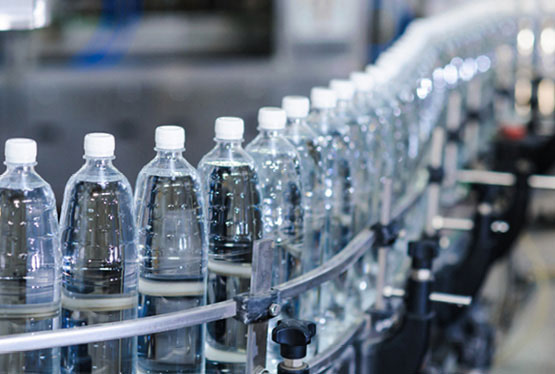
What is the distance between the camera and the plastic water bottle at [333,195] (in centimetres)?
121

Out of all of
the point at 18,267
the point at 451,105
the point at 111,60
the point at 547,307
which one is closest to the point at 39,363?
the point at 18,267

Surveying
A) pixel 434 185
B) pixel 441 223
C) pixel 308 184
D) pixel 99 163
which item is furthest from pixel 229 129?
pixel 441 223

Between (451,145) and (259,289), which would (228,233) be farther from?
(451,145)

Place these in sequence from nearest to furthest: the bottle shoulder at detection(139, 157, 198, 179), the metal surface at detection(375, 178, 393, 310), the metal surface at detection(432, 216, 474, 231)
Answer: the bottle shoulder at detection(139, 157, 198, 179), the metal surface at detection(375, 178, 393, 310), the metal surface at detection(432, 216, 474, 231)

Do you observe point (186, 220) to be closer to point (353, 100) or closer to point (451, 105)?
point (353, 100)

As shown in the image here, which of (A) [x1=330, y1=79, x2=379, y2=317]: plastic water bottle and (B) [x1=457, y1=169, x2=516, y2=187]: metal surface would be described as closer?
(A) [x1=330, y1=79, x2=379, y2=317]: plastic water bottle

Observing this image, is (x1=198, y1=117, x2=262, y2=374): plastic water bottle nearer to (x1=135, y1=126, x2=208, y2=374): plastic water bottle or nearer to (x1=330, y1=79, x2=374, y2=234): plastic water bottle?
(x1=135, y1=126, x2=208, y2=374): plastic water bottle

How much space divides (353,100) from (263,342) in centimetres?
62

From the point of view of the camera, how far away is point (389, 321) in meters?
1.31

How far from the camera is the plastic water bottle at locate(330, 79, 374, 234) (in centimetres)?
132

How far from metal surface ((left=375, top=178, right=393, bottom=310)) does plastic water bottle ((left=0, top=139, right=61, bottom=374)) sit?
1.80ft

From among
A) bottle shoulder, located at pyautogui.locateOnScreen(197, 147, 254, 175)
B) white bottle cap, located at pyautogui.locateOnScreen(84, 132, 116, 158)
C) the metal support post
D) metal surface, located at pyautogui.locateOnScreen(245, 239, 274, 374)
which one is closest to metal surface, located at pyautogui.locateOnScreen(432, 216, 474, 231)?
the metal support post

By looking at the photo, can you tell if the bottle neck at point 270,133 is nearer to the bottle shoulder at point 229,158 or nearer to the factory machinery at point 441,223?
the bottle shoulder at point 229,158

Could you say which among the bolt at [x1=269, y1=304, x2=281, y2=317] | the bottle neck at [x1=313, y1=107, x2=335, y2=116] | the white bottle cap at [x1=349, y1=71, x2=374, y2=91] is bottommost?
the bolt at [x1=269, y1=304, x2=281, y2=317]
